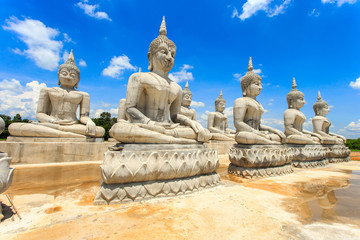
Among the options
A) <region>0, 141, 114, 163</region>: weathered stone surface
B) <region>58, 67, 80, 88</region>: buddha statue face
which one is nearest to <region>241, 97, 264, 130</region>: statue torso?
<region>0, 141, 114, 163</region>: weathered stone surface

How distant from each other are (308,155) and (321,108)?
462cm

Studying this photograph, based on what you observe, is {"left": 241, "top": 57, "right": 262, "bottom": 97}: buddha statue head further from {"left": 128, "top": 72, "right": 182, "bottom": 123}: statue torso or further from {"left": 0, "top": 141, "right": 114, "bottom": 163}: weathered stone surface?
{"left": 0, "top": 141, "right": 114, "bottom": 163}: weathered stone surface

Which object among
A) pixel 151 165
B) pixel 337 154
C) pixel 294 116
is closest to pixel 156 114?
pixel 151 165

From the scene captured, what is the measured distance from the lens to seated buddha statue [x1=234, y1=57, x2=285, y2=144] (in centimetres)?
536

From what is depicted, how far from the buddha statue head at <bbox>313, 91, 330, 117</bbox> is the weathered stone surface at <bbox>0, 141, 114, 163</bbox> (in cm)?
1080

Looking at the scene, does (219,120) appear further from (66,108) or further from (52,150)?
(52,150)

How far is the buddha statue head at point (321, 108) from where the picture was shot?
9711 mm

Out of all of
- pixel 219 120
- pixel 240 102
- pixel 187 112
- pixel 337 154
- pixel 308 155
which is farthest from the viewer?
pixel 219 120

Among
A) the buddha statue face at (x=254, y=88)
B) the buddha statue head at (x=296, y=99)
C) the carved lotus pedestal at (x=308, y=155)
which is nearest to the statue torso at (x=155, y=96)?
the buddha statue face at (x=254, y=88)

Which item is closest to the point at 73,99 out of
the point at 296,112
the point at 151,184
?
the point at 151,184

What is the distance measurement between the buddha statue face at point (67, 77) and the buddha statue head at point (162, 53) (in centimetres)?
385

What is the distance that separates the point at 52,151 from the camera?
5219mm

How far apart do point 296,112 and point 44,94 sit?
30.9 ft

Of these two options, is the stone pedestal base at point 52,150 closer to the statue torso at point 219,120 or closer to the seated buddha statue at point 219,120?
the seated buddha statue at point 219,120
